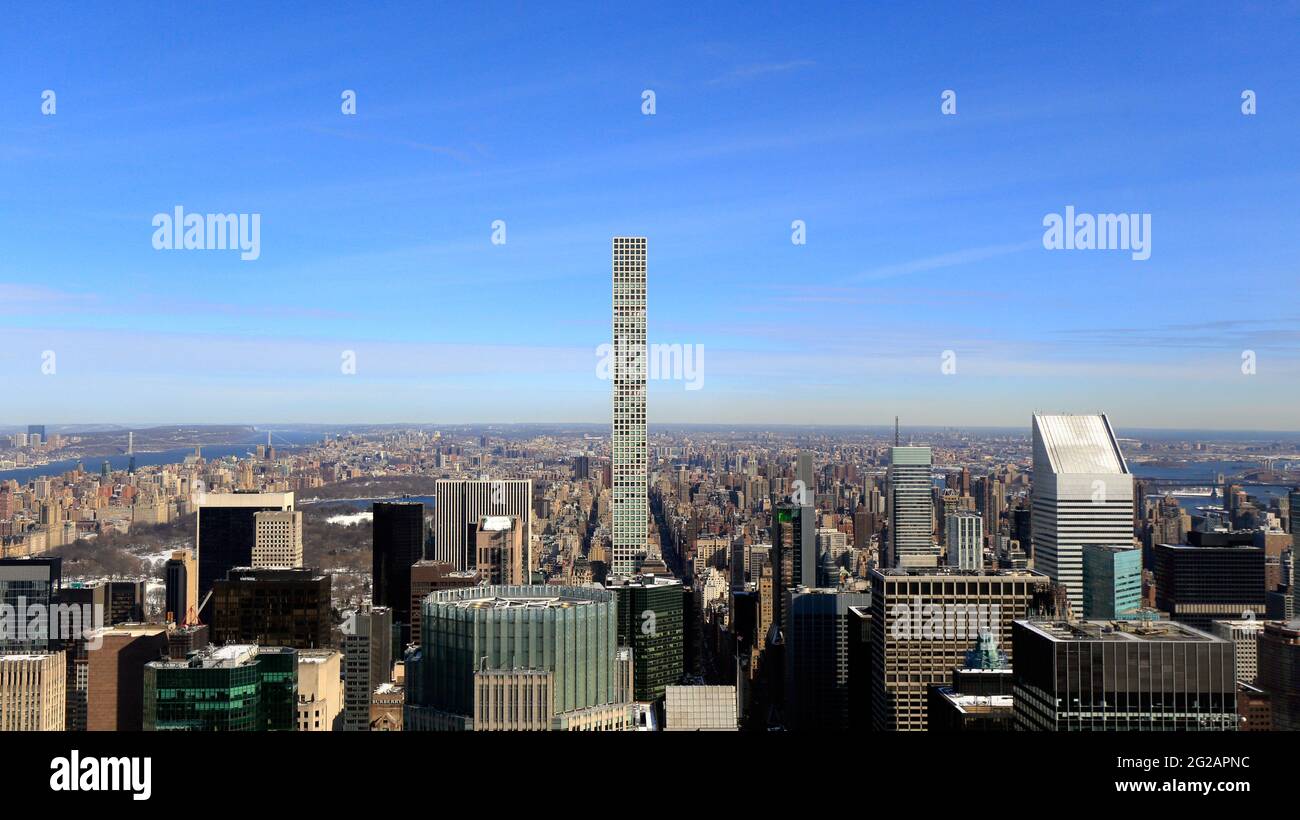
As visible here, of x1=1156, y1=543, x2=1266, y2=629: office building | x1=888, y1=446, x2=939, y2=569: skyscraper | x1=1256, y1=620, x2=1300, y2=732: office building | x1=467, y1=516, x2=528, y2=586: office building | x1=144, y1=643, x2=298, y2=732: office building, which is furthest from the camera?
x1=467, y1=516, x2=528, y2=586: office building

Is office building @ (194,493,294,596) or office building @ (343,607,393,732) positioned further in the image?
office building @ (194,493,294,596)

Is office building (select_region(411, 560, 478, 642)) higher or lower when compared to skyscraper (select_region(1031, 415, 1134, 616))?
lower

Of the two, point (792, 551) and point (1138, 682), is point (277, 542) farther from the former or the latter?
point (1138, 682)

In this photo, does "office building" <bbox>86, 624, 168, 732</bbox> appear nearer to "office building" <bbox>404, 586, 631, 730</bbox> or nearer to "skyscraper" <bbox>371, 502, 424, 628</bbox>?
"office building" <bbox>404, 586, 631, 730</bbox>

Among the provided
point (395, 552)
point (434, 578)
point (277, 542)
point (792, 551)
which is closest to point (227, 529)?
point (277, 542)

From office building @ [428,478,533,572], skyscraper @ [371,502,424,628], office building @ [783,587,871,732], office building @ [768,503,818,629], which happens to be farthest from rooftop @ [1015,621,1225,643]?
office building @ [768,503,818,629]

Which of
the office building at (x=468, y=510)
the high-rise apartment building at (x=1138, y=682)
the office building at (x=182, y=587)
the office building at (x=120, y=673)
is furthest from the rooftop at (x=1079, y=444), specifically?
the office building at (x=182, y=587)
